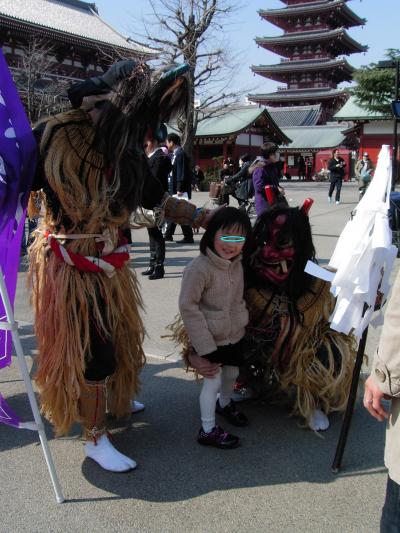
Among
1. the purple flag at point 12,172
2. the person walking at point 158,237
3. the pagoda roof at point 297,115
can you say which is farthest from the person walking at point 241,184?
the pagoda roof at point 297,115

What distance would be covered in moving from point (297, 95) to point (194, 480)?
4407 cm

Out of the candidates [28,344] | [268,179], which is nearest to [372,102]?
[268,179]

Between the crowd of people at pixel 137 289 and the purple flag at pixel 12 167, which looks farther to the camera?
the crowd of people at pixel 137 289

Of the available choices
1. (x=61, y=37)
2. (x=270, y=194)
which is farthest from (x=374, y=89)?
(x=270, y=194)

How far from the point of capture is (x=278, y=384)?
2.95 metres

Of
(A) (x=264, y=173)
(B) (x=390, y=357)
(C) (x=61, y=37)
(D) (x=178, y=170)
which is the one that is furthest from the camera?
(C) (x=61, y=37)

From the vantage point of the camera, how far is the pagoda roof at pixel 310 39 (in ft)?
134

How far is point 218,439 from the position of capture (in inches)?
103

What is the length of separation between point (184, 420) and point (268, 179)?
473cm

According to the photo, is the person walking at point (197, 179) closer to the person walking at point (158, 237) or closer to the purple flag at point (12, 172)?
the person walking at point (158, 237)

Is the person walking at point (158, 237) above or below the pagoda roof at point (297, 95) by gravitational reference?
below

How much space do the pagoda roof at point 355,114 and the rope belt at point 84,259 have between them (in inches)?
953

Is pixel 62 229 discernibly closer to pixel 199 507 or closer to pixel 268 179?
pixel 199 507

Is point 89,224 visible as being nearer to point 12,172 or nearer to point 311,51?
point 12,172
